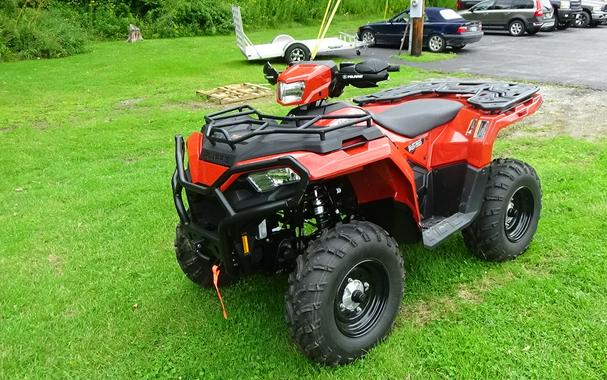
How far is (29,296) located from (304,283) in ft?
7.32

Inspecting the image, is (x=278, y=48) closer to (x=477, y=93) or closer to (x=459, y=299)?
(x=477, y=93)

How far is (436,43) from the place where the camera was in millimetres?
17234

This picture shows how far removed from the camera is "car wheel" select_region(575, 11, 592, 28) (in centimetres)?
Answer: 2415

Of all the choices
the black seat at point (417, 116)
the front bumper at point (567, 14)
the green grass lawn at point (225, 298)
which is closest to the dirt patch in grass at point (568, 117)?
the green grass lawn at point (225, 298)

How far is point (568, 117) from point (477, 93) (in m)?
5.32

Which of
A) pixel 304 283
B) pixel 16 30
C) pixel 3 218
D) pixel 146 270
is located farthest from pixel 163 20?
pixel 304 283

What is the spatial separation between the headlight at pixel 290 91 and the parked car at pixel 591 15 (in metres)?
25.0

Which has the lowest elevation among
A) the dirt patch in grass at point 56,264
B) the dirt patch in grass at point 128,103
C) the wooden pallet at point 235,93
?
the dirt patch in grass at point 128,103

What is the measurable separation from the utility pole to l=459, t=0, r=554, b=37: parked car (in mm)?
8119

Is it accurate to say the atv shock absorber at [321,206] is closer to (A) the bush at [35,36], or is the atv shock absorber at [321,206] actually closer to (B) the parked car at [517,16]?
(A) the bush at [35,36]

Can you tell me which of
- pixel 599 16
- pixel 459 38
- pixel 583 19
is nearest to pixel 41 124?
pixel 459 38

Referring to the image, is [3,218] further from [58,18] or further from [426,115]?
[58,18]

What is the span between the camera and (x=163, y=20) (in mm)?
22750

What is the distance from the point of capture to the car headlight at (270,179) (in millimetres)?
2781
